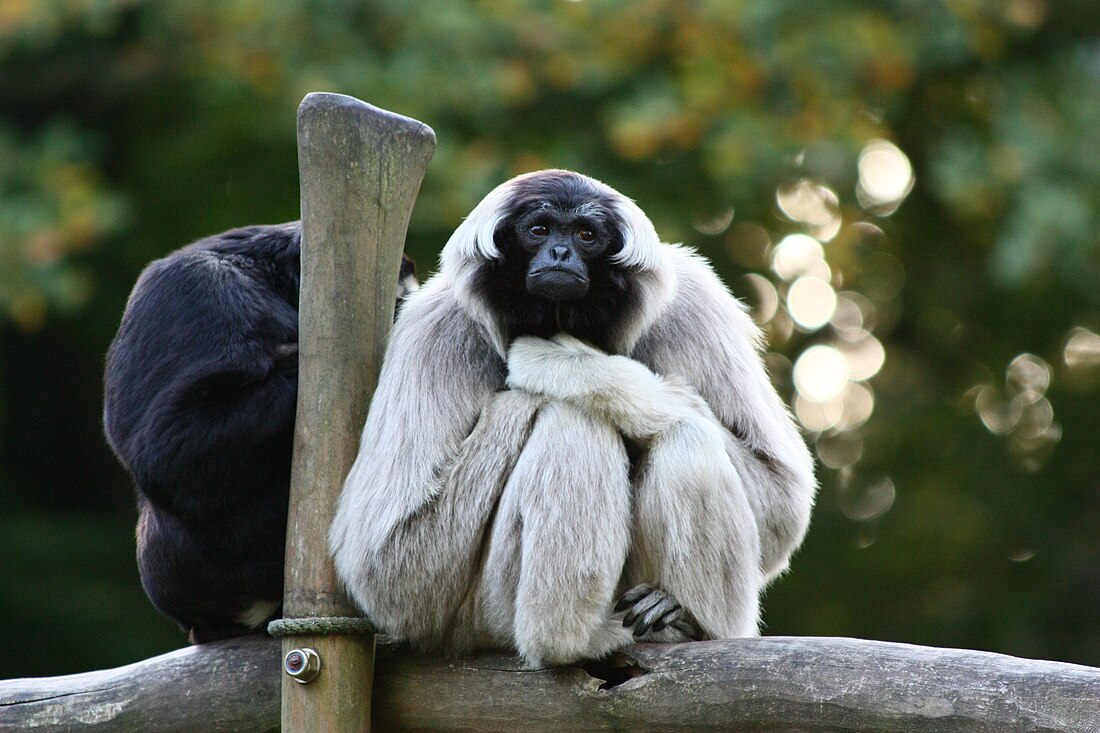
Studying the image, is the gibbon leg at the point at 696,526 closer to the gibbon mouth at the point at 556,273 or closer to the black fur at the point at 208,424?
the gibbon mouth at the point at 556,273

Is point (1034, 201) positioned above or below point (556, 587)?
above

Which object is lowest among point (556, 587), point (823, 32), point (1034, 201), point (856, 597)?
point (856, 597)

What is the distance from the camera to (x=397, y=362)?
4535mm

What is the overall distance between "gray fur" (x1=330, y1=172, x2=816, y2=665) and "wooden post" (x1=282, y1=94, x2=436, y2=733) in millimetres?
86

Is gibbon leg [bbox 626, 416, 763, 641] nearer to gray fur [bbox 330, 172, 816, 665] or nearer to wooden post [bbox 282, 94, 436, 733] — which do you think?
gray fur [bbox 330, 172, 816, 665]

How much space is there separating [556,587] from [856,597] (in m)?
9.46

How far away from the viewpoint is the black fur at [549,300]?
4.61 m

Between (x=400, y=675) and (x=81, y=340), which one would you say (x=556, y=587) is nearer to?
(x=400, y=675)

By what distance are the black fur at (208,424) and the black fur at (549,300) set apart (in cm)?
83

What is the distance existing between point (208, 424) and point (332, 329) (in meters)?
0.55

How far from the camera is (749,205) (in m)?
11.1

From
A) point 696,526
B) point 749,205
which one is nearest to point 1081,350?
point 749,205

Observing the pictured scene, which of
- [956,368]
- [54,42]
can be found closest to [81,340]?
[54,42]

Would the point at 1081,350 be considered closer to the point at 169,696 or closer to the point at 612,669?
the point at 612,669
